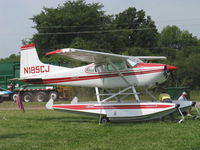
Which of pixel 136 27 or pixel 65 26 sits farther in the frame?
pixel 136 27

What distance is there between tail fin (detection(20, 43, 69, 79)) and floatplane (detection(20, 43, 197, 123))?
1.8 inches

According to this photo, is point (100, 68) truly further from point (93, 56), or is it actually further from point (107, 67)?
point (93, 56)

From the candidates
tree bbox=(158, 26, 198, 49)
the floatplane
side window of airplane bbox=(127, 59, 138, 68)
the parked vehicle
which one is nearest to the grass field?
the floatplane

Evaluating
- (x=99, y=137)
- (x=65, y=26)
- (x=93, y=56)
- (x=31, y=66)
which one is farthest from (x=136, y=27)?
(x=99, y=137)

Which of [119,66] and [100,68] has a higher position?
[119,66]

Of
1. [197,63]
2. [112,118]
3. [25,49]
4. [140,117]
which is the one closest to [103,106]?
[112,118]

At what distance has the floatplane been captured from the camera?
13.4m

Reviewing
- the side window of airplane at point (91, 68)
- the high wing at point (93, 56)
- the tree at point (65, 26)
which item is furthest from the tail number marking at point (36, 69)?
the tree at point (65, 26)

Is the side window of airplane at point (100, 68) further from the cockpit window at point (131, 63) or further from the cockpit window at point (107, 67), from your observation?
the cockpit window at point (131, 63)

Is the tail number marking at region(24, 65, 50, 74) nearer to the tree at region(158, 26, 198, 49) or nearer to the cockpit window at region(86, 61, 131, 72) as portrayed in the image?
the cockpit window at region(86, 61, 131, 72)

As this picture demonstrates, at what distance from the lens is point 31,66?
16.5m

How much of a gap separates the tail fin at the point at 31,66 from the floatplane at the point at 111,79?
0.15ft

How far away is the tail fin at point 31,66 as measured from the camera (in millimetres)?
16172

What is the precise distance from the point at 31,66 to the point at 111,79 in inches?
157
